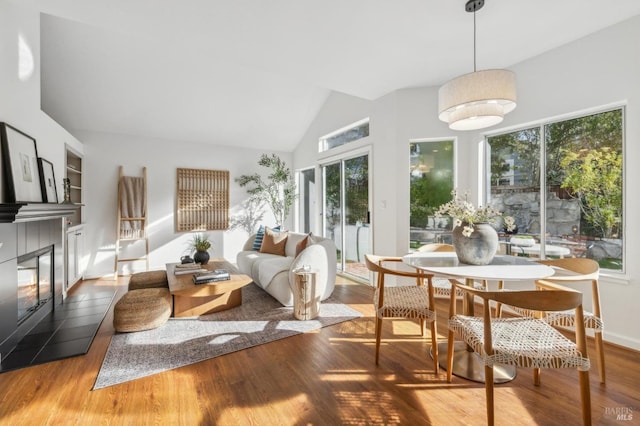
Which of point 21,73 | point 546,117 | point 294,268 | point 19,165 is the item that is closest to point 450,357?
point 294,268

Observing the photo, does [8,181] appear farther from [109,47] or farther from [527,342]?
[527,342]

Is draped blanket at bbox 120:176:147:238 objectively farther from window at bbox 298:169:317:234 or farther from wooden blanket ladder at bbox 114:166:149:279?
window at bbox 298:169:317:234

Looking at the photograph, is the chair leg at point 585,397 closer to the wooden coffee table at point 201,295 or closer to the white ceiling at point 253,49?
the white ceiling at point 253,49

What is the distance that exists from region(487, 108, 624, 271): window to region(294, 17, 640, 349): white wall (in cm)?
15

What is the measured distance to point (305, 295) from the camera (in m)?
3.17

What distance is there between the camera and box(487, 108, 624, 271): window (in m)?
2.78

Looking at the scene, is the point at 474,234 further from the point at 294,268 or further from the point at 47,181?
the point at 47,181

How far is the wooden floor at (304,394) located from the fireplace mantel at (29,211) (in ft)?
3.82

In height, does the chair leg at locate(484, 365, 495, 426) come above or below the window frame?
below

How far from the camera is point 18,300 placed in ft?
8.90

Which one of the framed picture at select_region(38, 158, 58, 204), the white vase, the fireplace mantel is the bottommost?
the white vase

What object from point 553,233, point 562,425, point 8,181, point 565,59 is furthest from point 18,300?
point 565,59

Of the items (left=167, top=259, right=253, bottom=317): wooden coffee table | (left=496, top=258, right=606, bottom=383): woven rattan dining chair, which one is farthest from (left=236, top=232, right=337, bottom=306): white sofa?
(left=496, top=258, right=606, bottom=383): woven rattan dining chair

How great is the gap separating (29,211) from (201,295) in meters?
1.64
